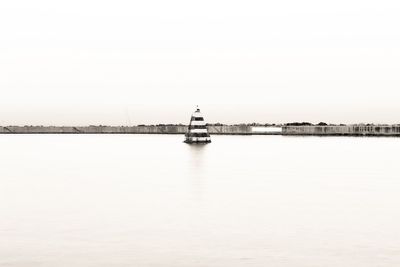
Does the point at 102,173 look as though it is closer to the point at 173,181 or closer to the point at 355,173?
the point at 173,181

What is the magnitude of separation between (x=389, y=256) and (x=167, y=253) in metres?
4.47

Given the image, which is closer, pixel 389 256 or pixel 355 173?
pixel 389 256

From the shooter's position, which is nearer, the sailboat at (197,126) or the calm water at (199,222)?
the calm water at (199,222)

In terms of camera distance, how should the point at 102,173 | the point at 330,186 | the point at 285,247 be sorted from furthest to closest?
the point at 102,173 → the point at 330,186 → the point at 285,247

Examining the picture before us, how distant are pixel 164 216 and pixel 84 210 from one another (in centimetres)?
285

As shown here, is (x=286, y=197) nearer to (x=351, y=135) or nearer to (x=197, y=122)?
(x=197, y=122)

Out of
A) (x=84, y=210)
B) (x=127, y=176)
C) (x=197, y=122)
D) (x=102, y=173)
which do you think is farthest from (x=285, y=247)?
(x=197, y=122)

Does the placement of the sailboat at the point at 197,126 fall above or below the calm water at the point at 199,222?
above

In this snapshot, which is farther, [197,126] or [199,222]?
[197,126]

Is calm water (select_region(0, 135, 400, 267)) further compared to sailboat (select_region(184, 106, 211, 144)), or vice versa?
sailboat (select_region(184, 106, 211, 144))

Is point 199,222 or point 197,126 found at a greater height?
point 197,126

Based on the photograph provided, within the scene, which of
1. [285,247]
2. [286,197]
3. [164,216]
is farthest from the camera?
[286,197]

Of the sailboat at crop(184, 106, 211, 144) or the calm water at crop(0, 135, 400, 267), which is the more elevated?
the sailboat at crop(184, 106, 211, 144)

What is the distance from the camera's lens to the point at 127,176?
40.7m
